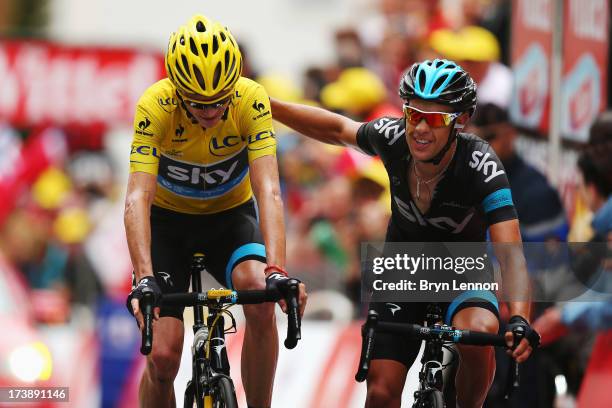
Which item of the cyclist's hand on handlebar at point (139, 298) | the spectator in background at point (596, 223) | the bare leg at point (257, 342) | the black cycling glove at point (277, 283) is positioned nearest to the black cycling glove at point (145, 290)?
the cyclist's hand on handlebar at point (139, 298)

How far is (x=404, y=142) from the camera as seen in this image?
A: 8.90m

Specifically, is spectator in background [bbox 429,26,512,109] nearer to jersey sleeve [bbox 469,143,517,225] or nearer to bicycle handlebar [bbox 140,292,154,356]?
jersey sleeve [bbox 469,143,517,225]

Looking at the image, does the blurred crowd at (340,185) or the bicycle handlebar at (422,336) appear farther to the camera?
the blurred crowd at (340,185)

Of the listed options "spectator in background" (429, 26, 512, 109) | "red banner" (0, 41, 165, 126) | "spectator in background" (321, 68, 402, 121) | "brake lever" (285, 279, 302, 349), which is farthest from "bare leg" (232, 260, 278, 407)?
"red banner" (0, 41, 165, 126)

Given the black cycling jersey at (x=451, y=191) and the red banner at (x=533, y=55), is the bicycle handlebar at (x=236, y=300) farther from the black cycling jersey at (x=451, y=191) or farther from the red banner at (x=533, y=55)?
the red banner at (x=533, y=55)

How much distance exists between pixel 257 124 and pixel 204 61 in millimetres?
610

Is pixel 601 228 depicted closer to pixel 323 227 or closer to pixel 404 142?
pixel 404 142

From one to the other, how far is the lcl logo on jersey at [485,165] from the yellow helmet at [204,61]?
4.79 ft

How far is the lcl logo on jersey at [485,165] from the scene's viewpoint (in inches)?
342

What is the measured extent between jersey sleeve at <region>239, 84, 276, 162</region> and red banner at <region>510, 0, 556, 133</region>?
422 centimetres

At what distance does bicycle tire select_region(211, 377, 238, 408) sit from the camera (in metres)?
8.47

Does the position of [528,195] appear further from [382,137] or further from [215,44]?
[215,44]

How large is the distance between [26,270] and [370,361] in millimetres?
10643

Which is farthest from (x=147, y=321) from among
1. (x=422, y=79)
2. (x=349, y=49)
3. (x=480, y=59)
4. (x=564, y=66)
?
(x=349, y=49)
